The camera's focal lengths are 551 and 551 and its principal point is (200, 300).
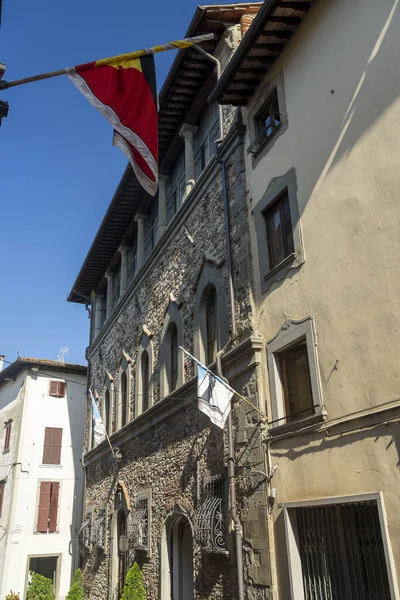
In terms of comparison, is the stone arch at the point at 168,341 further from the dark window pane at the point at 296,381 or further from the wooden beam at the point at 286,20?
the wooden beam at the point at 286,20


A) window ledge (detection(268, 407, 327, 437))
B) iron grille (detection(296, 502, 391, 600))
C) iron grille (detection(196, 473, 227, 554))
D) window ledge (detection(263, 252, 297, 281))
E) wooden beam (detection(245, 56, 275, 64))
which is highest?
wooden beam (detection(245, 56, 275, 64))

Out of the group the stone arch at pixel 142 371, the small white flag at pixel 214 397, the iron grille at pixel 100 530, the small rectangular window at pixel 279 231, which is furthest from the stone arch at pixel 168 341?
the iron grille at pixel 100 530

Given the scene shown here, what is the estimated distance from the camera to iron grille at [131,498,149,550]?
1235cm

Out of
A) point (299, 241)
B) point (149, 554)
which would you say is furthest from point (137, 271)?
point (299, 241)

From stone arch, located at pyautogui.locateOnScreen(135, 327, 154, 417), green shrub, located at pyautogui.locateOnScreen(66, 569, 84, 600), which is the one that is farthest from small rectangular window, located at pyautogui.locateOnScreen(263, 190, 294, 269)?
green shrub, located at pyautogui.locateOnScreen(66, 569, 84, 600)

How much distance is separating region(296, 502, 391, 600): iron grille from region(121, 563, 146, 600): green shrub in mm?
5875

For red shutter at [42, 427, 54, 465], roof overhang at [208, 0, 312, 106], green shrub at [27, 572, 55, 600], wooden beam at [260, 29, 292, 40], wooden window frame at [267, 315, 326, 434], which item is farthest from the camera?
red shutter at [42, 427, 54, 465]

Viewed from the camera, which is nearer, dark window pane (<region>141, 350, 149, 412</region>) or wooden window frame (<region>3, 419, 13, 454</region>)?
dark window pane (<region>141, 350, 149, 412</region>)

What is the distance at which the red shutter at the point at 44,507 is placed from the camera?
2219cm

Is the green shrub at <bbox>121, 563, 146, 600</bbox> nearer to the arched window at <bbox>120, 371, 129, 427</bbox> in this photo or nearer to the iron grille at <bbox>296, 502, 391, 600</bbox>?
the arched window at <bbox>120, 371, 129, 427</bbox>

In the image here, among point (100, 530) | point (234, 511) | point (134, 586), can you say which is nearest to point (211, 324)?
point (234, 511)

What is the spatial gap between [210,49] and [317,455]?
9056mm

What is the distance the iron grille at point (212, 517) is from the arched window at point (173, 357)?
127 inches

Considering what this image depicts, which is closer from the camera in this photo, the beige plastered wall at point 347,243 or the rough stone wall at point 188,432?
the beige plastered wall at point 347,243
